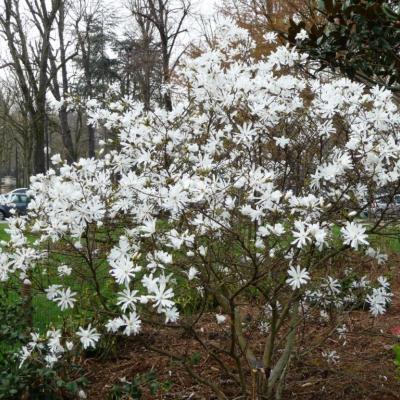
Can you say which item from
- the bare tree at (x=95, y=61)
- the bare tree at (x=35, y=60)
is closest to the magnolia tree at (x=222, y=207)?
the bare tree at (x=35, y=60)

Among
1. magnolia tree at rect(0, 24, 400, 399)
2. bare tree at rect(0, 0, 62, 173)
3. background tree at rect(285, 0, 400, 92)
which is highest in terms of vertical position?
bare tree at rect(0, 0, 62, 173)

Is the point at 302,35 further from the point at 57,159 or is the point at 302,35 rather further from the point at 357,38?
the point at 57,159

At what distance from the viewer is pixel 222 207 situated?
266cm

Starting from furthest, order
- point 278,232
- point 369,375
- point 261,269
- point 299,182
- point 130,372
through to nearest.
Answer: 1. point 130,372
2. point 369,375
3. point 299,182
4. point 261,269
5. point 278,232

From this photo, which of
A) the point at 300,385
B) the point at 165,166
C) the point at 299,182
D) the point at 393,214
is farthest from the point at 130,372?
the point at 393,214

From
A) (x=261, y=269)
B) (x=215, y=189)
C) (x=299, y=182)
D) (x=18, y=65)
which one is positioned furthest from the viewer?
(x=18, y=65)

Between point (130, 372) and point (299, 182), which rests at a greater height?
point (299, 182)

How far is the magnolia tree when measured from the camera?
99.1 inches

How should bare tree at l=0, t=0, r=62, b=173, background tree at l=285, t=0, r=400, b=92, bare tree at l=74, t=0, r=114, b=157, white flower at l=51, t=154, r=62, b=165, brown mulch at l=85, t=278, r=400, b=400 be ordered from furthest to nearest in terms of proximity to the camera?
1. bare tree at l=74, t=0, r=114, b=157
2. bare tree at l=0, t=0, r=62, b=173
3. brown mulch at l=85, t=278, r=400, b=400
4. white flower at l=51, t=154, r=62, b=165
5. background tree at l=285, t=0, r=400, b=92

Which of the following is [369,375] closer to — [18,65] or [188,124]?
[188,124]

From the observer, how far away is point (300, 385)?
3.54 m

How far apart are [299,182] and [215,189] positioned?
1045mm

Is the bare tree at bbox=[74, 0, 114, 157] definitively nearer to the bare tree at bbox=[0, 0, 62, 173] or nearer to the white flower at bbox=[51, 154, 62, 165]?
the bare tree at bbox=[0, 0, 62, 173]

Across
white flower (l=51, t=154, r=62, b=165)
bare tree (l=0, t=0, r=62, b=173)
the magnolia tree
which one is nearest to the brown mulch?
the magnolia tree
